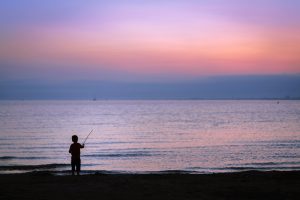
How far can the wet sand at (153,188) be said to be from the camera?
9.88 metres

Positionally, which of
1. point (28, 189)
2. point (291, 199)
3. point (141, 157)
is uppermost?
point (141, 157)

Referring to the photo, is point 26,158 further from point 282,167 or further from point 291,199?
point 291,199

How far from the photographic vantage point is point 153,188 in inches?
431

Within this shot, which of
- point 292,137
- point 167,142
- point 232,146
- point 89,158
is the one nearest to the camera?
point 89,158

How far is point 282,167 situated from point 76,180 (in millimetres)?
13433

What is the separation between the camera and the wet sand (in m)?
9.88

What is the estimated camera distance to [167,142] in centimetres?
3519

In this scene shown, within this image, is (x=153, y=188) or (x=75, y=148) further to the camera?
(x=75, y=148)

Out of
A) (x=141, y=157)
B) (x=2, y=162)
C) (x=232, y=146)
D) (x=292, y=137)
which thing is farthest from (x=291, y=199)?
(x=292, y=137)

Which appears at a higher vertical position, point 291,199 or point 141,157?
point 141,157

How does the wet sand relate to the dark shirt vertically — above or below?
below

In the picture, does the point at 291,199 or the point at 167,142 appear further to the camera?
the point at 167,142

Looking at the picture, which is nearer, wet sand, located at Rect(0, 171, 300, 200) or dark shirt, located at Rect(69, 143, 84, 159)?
wet sand, located at Rect(0, 171, 300, 200)

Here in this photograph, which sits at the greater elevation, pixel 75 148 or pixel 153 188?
pixel 75 148
